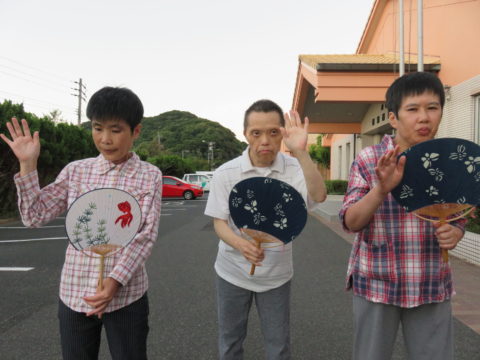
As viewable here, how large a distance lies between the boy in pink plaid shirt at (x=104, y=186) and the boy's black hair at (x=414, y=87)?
109 cm

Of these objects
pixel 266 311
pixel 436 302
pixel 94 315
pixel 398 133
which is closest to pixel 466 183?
pixel 398 133

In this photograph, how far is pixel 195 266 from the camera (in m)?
5.42

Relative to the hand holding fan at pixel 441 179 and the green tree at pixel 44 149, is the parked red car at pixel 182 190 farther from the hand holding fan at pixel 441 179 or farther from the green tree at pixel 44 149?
the hand holding fan at pixel 441 179

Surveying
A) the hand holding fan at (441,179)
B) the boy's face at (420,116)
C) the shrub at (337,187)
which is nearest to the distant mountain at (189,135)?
the shrub at (337,187)

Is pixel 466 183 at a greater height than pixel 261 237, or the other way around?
pixel 466 183

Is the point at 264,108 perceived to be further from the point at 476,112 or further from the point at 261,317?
the point at 476,112

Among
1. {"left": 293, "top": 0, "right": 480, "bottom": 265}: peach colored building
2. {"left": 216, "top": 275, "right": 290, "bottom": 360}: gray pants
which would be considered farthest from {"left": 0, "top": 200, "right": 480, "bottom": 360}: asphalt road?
{"left": 293, "top": 0, "right": 480, "bottom": 265}: peach colored building

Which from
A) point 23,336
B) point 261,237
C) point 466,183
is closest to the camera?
point 466,183

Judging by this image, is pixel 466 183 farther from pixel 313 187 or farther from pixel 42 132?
pixel 42 132

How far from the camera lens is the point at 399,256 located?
1.51m

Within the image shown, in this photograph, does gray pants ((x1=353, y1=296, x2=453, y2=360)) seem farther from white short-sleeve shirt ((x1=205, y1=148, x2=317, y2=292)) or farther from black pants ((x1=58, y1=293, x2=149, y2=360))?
black pants ((x1=58, y1=293, x2=149, y2=360))

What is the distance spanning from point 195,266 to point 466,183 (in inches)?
175

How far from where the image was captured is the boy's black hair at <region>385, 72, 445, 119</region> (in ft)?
4.91

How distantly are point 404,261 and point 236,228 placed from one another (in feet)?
2.48
